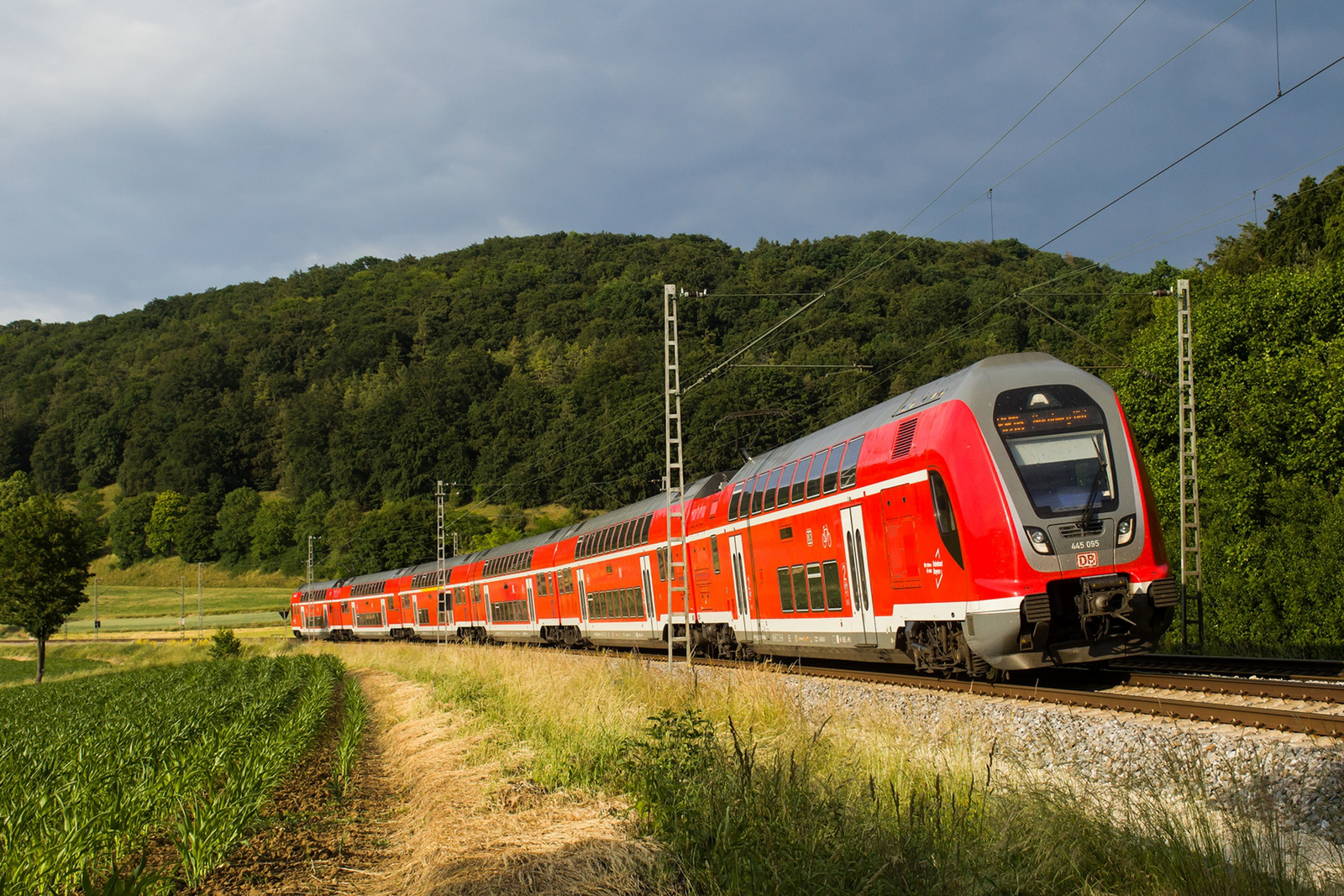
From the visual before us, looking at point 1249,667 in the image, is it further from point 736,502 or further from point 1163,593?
point 736,502

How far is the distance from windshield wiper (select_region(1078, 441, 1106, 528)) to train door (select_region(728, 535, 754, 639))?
8764mm

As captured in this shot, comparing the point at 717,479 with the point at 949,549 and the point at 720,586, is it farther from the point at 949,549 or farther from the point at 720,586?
the point at 949,549

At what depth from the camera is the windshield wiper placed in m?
11.6

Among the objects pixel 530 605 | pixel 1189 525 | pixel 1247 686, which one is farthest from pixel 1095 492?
pixel 530 605

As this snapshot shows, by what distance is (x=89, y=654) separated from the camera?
5947 centimetres

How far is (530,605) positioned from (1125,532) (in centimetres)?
2751

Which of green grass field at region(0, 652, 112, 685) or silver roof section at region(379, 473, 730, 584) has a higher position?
silver roof section at region(379, 473, 730, 584)

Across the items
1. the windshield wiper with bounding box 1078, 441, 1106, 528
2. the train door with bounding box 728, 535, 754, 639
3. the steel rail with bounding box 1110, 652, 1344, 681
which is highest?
the windshield wiper with bounding box 1078, 441, 1106, 528

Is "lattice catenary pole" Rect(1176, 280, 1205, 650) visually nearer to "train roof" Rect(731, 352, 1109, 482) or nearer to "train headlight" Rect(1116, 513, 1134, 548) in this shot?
"train roof" Rect(731, 352, 1109, 482)

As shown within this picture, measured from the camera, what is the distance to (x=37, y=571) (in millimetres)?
42812

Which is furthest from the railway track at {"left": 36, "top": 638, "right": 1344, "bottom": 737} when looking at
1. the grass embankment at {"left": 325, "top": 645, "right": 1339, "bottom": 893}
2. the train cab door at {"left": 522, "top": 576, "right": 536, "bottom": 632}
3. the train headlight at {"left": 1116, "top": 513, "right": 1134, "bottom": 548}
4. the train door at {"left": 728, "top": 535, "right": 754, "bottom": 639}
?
the train cab door at {"left": 522, "top": 576, "right": 536, "bottom": 632}

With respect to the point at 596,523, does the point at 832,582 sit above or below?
below

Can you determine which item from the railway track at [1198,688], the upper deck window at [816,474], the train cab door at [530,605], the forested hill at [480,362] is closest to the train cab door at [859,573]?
the railway track at [1198,688]

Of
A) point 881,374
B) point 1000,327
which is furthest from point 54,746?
point 1000,327
